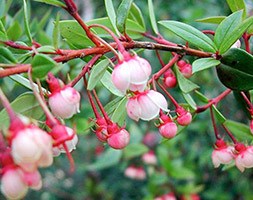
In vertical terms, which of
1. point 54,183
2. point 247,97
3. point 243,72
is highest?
point 243,72

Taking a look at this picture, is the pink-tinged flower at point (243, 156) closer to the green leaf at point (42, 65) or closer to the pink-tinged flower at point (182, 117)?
the pink-tinged flower at point (182, 117)

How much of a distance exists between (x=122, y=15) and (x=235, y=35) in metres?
0.20

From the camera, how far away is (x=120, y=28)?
0.94 m

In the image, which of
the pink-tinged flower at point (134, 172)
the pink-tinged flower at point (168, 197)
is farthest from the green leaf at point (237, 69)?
the pink-tinged flower at point (134, 172)

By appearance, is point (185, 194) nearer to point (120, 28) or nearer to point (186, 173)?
point (186, 173)

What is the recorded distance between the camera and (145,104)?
2.83 feet

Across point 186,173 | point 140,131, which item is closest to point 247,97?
point 186,173

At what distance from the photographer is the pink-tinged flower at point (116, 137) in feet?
Result: 3.01

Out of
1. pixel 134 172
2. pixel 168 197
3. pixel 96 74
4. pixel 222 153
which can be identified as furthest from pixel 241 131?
pixel 134 172

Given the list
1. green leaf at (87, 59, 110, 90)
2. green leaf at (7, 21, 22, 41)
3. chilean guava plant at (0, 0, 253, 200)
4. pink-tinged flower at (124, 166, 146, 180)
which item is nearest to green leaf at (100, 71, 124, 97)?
chilean guava plant at (0, 0, 253, 200)

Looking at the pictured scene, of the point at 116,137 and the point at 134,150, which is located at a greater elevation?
the point at 116,137

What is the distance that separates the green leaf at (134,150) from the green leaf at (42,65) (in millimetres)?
1696

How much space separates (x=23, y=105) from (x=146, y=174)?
189cm

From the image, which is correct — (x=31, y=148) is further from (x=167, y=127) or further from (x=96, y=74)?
(x=167, y=127)
